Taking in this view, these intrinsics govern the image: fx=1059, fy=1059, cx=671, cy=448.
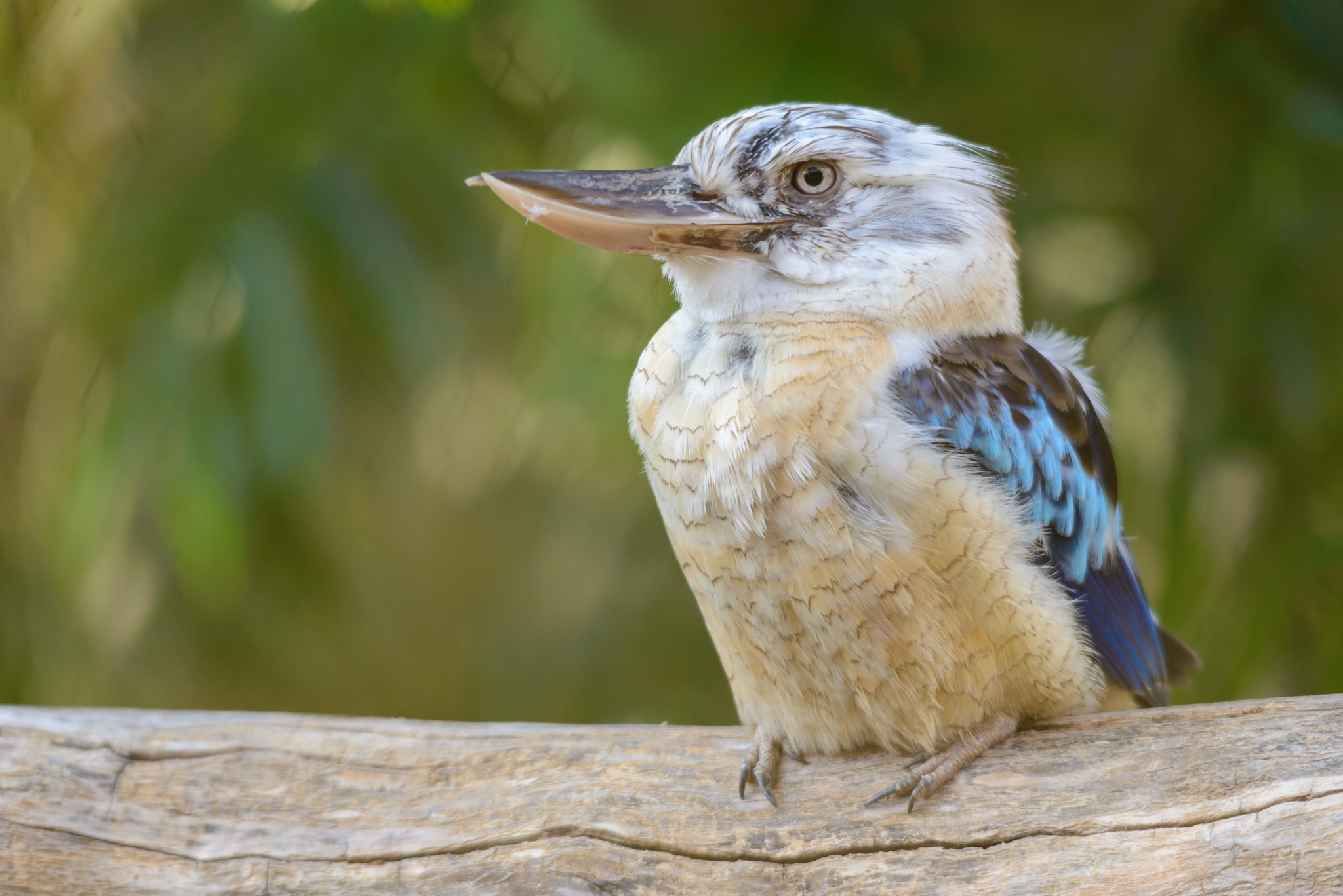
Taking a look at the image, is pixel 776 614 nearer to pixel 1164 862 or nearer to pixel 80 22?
pixel 1164 862

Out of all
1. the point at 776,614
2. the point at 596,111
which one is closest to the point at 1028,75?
the point at 596,111

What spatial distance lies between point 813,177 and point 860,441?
0.38 meters

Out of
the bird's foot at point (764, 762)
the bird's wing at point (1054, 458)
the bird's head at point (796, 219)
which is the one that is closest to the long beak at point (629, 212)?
the bird's head at point (796, 219)

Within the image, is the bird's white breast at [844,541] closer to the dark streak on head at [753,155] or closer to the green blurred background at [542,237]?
the dark streak on head at [753,155]

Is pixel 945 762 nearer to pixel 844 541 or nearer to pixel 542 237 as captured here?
pixel 844 541

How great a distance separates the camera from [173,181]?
2625 mm

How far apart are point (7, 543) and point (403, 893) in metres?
2.20

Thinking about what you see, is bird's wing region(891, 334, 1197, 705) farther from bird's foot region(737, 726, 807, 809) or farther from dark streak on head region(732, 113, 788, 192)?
bird's foot region(737, 726, 807, 809)

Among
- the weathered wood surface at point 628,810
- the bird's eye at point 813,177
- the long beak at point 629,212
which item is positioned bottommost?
the weathered wood surface at point 628,810

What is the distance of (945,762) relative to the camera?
141 centimetres

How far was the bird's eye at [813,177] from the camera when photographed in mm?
1438

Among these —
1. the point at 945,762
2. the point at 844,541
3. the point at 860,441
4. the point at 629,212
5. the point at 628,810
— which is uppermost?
the point at 629,212

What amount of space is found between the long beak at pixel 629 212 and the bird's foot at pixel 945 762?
717 millimetres

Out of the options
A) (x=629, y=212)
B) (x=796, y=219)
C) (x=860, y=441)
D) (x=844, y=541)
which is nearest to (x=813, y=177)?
(x=796, y=219)
